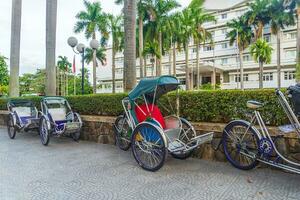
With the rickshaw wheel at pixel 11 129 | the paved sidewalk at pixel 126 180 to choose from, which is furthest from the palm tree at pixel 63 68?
the paved sidewalk at pixel 126 180

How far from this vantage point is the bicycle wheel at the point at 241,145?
407 centimetres

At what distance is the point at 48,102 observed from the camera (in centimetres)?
712

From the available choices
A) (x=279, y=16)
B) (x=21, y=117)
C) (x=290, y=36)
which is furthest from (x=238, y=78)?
(x=21, y=117)

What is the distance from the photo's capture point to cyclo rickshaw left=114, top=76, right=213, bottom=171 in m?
4.24

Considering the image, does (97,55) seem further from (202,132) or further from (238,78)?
(202,132)

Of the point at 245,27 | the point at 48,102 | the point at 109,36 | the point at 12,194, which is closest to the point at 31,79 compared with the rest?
the point at 109,36

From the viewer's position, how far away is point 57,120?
6.86 meters

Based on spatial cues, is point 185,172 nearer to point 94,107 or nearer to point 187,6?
point 94,107

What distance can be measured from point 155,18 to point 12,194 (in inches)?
1068

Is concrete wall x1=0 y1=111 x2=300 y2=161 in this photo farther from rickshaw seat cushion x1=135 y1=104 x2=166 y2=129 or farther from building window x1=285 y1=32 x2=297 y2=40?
building window x1=285 y1=32 x2=297 y2=40

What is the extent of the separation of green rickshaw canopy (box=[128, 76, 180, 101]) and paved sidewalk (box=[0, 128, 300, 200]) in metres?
1.36

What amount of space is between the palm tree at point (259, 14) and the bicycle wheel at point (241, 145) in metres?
29.3

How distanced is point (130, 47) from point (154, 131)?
3941mm

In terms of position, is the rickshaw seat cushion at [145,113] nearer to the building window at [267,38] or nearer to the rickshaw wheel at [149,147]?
the rickshaw wheel at [149,147]
